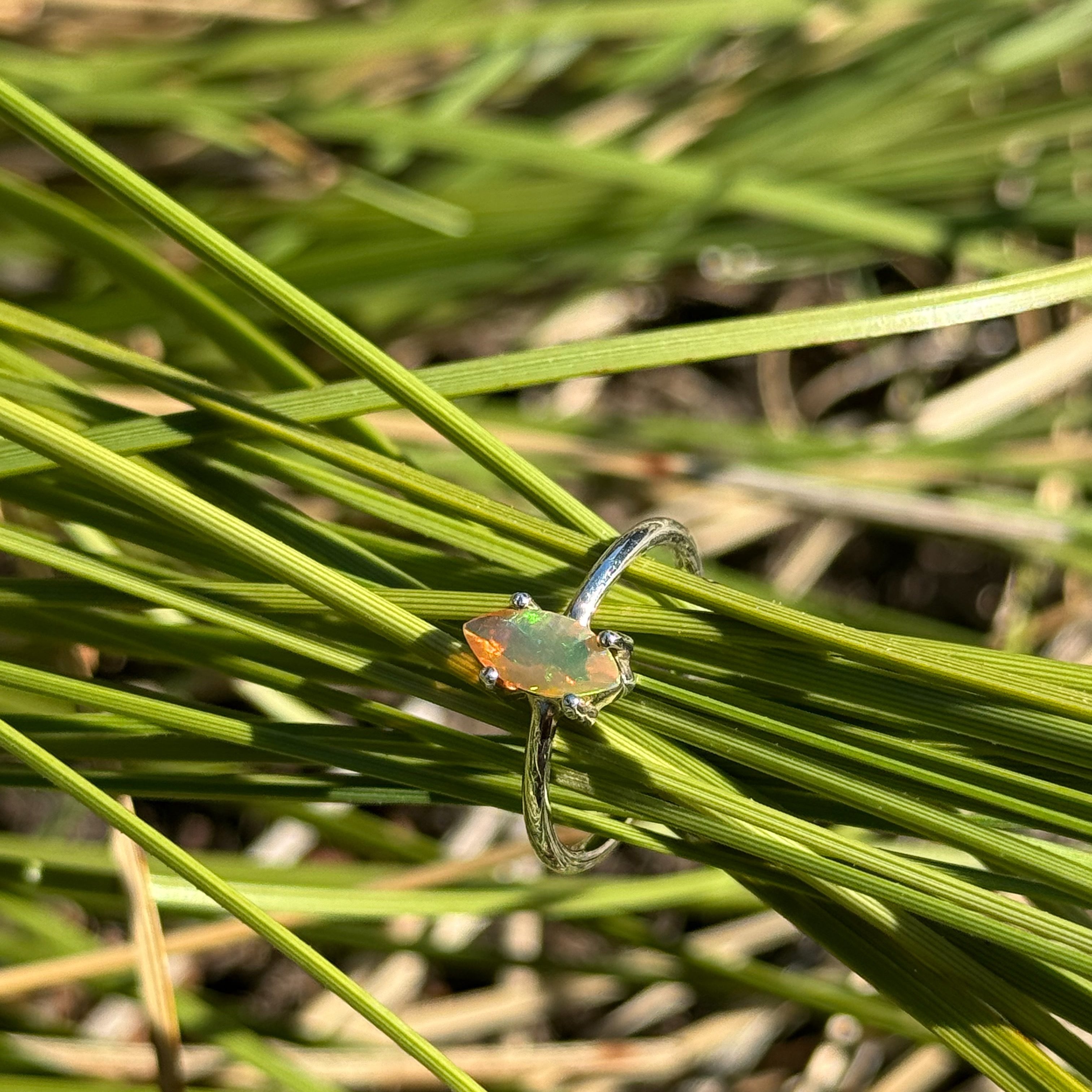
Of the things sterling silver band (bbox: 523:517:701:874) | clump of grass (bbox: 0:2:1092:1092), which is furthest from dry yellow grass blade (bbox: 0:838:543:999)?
sterling silver band (bbox: 523:517:701:874)

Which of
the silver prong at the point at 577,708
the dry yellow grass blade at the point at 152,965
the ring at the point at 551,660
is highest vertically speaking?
the ring at the point at 551,660

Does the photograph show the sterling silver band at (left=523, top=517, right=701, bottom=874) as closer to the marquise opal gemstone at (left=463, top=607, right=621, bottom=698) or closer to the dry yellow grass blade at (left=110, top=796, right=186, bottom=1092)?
the marquise opal gemstone at (left=463, top=607, right=621, bottom=698)

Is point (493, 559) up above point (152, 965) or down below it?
above

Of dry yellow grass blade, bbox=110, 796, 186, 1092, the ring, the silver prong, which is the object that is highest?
the ring

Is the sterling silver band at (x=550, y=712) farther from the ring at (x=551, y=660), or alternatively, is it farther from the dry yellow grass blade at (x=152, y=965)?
the dry yellow grass blade at (x=152, y=965)

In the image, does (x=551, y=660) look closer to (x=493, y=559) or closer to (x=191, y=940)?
(x=493, y=559)

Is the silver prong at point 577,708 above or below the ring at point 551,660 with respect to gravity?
below

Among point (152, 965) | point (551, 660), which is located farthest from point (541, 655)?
point (152, 965)

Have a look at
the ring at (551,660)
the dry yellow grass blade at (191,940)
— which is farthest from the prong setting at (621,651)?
the dry yellow grass blade at (191,940)
